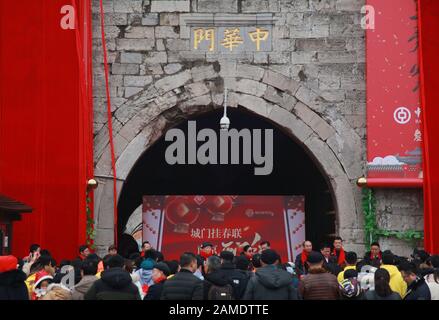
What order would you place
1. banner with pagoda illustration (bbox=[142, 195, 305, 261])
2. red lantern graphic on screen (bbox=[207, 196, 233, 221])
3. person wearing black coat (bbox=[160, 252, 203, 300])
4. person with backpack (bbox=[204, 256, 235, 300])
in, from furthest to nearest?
red lantern graphic on screen (bbox=[207, 196, 233, 221]) → banner with pagoda illustration (bbox=[142, 195, 305, 261]) → person with backpack (bbox=[204, 256, 235, 300]) → person wearing black coat (bbox=[160, 252, 203, 300])

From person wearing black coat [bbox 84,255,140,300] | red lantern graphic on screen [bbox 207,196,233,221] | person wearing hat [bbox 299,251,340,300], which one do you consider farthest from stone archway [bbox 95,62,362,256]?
person wearing black coat [bbox 84,255,140,300]

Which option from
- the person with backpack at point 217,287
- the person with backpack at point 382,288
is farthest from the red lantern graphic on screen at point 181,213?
the person with backpack at point 382,288

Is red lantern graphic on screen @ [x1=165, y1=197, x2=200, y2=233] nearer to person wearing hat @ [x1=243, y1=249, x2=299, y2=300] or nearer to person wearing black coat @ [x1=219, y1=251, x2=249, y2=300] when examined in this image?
person wearing black coat @ [x1=219, y1=251, x2=249, y2=300]

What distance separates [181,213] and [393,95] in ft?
14.4

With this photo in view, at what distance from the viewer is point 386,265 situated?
8.03 meters

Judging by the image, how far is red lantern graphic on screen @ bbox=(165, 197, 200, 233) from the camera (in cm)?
1530

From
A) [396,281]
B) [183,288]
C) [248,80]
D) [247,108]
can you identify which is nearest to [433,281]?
[396,281]

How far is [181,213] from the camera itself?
1538 cm

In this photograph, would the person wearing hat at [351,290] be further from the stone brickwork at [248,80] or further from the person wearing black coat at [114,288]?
the stone brickwork at [248,80]

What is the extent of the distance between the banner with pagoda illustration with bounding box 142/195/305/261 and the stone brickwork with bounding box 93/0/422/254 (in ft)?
6.13

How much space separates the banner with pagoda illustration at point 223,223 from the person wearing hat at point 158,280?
7637mm

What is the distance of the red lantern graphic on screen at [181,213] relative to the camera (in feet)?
50.2

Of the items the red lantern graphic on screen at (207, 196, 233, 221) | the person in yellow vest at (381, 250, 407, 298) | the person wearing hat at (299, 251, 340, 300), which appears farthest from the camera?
the red lantern graphic on screen at (207, 196, 233, 221)

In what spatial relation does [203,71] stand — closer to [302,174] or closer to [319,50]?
[319,50]
